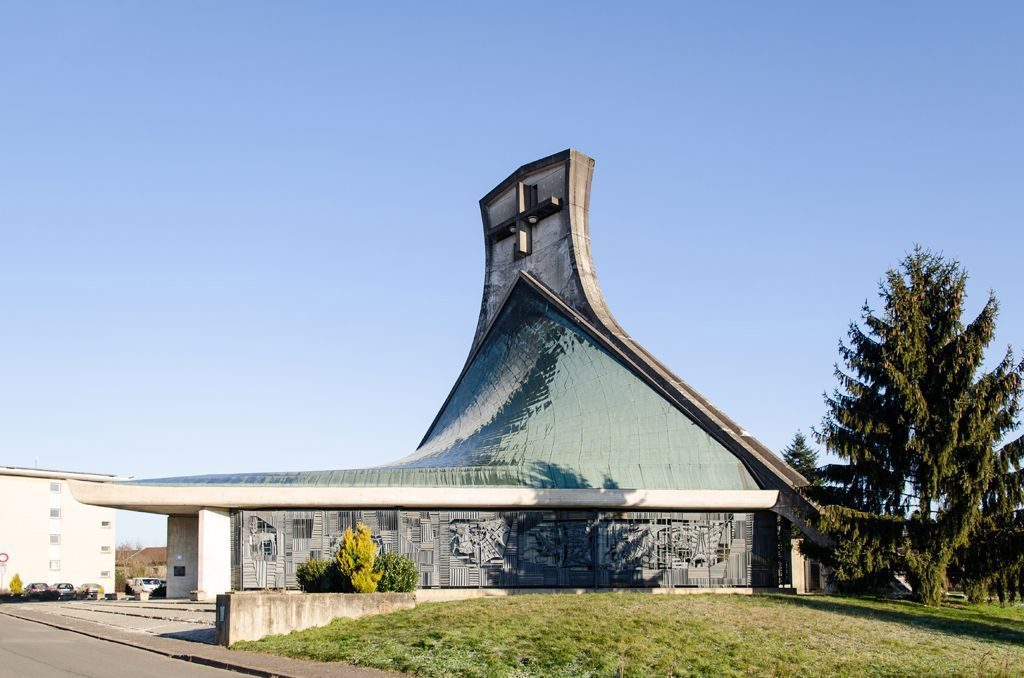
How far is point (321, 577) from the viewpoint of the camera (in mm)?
21031

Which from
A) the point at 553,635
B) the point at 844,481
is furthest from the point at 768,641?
the point at 844,481

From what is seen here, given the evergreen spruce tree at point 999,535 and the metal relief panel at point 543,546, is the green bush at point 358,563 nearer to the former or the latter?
the metal relief panel at point 543,546

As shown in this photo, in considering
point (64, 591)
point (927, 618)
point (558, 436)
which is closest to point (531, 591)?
point (558, 436)

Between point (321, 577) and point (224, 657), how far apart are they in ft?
13.7

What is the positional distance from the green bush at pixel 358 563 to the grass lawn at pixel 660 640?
1.24 metres

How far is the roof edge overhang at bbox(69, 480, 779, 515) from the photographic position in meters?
27.4

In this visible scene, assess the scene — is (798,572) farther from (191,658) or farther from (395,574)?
(191,658)

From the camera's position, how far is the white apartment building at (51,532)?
213 ft

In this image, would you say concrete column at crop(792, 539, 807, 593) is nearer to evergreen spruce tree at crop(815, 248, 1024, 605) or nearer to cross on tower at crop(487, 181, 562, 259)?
evergreen spruce tree at crop(815, 248, 1024, 605)

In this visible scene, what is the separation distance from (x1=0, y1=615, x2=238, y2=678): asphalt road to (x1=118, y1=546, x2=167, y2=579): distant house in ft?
219

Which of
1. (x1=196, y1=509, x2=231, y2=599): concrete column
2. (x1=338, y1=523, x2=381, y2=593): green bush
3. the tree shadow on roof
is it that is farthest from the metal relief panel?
(x1=338, y1=523, x2=381, y2=593): green bush

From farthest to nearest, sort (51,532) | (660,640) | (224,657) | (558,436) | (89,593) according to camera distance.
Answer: (51,532), (89,593), (558,436), (224,657), (660,640)

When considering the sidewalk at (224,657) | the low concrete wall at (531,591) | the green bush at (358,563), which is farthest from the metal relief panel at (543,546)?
the green bush at (358,563)

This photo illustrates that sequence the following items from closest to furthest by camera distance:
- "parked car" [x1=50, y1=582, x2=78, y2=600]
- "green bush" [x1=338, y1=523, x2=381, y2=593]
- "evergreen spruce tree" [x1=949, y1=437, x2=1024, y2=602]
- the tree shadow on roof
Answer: the tree shadow on roof
"green bush" [x1=338, y1=523, x2=381, y2=593]
"evergreen spruce tree" [x1=949, y1=437, x2=1024, y2=602]
"parked car" [x1=50, y1=582, x2=78, y2=600]
